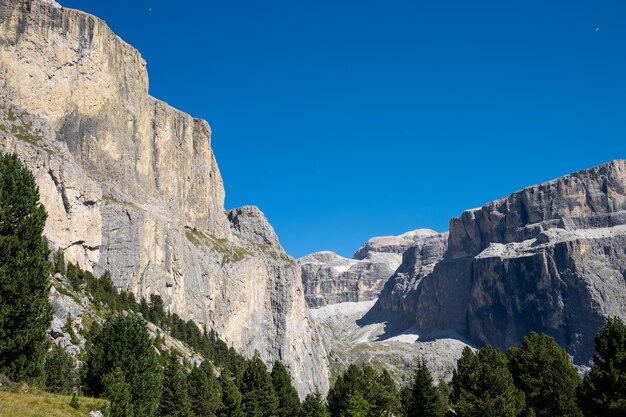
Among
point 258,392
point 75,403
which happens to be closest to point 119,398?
point 75,403

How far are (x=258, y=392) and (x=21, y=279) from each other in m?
45.3

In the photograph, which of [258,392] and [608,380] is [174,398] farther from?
[608,380]

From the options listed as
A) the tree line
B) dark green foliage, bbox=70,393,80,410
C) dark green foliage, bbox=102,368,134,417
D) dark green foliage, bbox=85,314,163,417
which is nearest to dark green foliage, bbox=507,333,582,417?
the tree line

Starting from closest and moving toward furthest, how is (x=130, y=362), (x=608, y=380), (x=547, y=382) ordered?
1. (x=130, y=362)
2. (x=608, y=380)
3. (x=547, y=382)

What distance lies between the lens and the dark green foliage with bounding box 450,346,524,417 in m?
51.3

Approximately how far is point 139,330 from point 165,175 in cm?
15831

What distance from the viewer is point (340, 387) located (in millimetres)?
84625

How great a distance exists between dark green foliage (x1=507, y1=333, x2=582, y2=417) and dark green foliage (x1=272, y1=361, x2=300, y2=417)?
1318 inches

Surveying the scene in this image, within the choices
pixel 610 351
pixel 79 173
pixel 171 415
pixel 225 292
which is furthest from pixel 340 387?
pixel 225 292

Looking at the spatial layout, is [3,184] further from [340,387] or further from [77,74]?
[77,74]

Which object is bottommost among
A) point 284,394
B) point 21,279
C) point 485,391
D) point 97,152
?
point 284,394

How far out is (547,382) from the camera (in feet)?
188

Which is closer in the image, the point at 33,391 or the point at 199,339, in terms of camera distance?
the point at 33,391

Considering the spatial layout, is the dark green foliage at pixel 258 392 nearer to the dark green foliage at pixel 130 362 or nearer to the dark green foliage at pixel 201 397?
the dark green foliage at pixel 201 397
